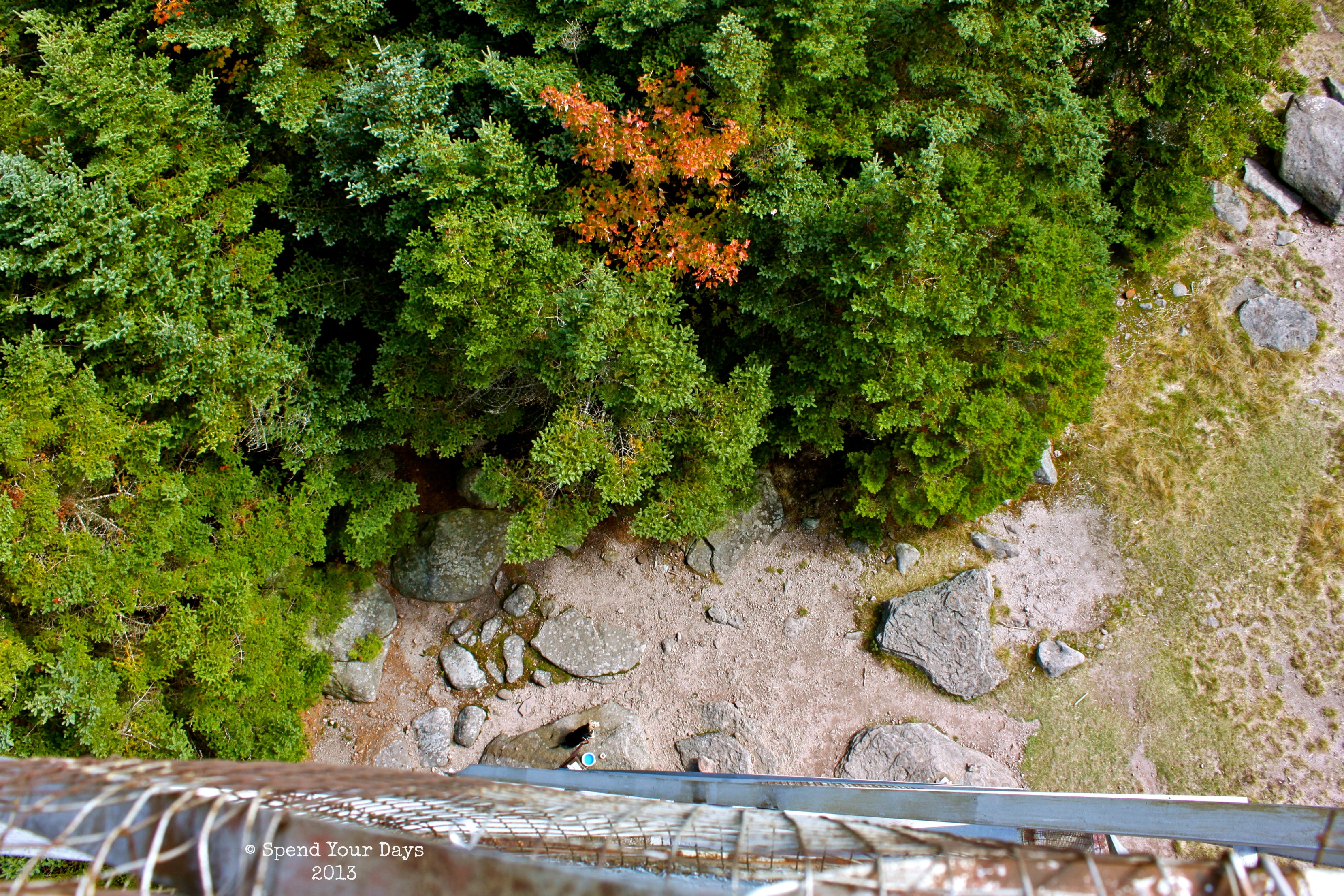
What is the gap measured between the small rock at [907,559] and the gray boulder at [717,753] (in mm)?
3108

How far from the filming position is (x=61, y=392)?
24.4ft

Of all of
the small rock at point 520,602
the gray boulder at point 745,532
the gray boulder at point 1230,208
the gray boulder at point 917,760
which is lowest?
the gray boulder at point 917,760

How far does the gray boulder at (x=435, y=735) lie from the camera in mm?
10477

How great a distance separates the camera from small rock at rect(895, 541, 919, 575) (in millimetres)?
10711

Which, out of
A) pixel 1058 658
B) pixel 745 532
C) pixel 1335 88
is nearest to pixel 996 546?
pixel 1058 658

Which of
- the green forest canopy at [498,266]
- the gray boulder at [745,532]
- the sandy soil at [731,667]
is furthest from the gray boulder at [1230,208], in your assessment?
the gray boulder at [745,532]

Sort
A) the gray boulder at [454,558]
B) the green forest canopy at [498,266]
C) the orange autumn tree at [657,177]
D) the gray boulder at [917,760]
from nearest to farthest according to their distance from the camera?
the green forest canopy at [498,266]
the orange autumn tree at [657,177]
the gray boulder at [917,760]
the gray boulder at [454,558]

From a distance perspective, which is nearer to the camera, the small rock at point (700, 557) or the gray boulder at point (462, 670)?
the gray boulder at point (462, 670)

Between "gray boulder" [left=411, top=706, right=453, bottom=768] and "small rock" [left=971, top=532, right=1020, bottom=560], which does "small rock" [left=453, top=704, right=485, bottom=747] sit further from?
"small rock" [left=971, top=532, right=1020, bottom=560]

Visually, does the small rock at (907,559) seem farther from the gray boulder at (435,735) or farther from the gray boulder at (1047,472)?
the gray boulder at (435,735)

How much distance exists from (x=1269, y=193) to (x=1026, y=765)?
28.4 feet

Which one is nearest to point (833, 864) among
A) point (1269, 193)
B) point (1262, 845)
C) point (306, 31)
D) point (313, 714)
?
point (1262, 845)

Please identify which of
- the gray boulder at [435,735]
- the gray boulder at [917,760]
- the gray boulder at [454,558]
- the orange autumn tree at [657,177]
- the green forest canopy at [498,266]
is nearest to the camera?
the green forest canopy at [498,266]

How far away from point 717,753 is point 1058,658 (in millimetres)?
4424
